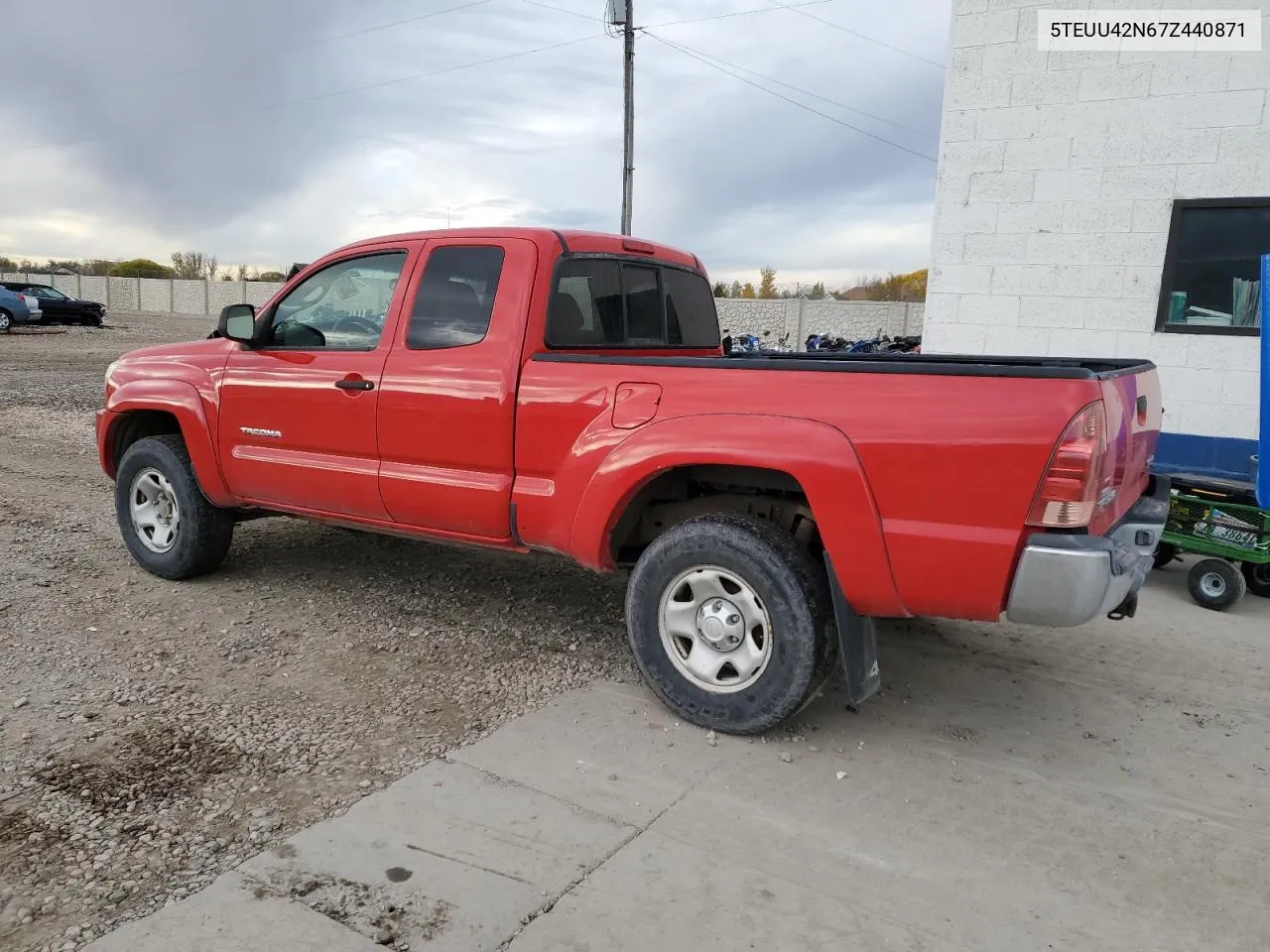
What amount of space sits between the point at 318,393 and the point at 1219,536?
17.0ft

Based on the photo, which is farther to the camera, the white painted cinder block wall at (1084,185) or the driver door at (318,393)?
the white painted cinder block wall at (1084,185)

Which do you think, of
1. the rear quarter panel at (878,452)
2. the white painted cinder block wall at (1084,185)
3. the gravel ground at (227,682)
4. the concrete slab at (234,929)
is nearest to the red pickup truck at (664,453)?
the rear quarter panel at (878,452)

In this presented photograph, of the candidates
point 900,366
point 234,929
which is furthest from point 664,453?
point 234,929

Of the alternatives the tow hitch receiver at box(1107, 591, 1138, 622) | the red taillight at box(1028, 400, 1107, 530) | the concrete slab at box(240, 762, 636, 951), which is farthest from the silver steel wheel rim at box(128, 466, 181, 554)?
the tow hitch receiver at box(1107, 591, 1138, 622)

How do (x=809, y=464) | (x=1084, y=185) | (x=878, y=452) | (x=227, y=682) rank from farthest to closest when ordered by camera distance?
(x=1084, y=185), (x=227, y=682), (x=809, y=464), (x=878, y=452)

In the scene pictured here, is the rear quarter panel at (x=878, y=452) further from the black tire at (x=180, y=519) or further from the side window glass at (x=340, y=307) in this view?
the black tire at (x=180, y=519)

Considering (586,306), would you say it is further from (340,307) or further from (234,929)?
(234,929)

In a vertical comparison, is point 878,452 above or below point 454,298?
below

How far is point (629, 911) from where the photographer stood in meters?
2.57

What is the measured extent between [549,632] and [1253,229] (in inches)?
235

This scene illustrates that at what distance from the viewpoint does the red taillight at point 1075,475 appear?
113 inches

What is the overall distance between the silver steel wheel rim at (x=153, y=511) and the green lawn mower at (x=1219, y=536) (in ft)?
19.0

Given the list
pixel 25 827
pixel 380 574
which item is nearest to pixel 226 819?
pixel 25 827

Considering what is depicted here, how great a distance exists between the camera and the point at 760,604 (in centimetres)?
348
